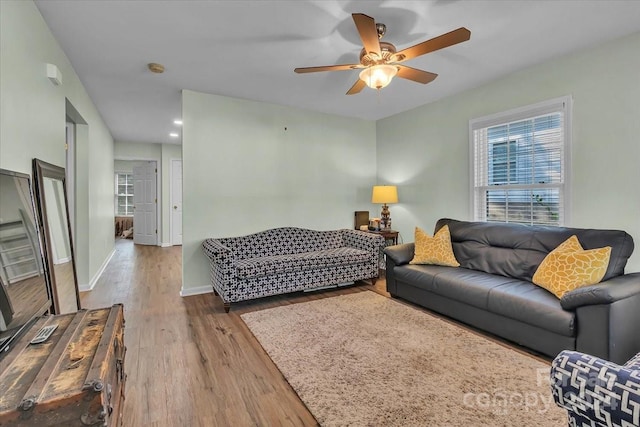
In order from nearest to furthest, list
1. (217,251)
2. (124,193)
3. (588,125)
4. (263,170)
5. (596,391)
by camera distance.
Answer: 1. (596,391)
2. (588,125)
3. (217,251)
4. (263,170)
5. (124,193)

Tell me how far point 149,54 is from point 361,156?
11.0 feet

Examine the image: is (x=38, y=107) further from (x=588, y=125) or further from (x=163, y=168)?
(x=163, y=168)

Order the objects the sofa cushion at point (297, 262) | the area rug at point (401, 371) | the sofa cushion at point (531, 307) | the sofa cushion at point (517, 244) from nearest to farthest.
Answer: the area rug at point (401, 371), the sofa cushion at point (531, 307), the sofa cushion at point (517, 244), the sofa cushion at point (297, 262)

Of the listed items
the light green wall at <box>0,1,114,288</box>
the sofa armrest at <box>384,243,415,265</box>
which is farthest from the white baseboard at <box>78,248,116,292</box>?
the sofa armrest at <box>384,243,415,265</box>

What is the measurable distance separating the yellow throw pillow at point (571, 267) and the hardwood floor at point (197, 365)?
1883 millimetres

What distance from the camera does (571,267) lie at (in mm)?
2482

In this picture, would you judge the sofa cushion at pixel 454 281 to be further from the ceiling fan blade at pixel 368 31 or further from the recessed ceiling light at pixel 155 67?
the recessed ceiling light at pixel 155 67

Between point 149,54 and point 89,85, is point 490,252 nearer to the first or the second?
point 149,54

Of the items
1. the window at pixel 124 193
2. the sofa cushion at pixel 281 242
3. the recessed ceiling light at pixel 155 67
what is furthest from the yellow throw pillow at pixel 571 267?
the window at pixel 124 193

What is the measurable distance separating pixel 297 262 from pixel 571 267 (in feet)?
8.36

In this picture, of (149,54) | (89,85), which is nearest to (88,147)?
(89,85)

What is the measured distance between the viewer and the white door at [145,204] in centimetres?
805

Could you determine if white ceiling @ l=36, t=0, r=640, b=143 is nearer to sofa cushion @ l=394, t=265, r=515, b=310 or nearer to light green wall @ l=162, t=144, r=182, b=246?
sofa cushion @ l=394, t=265, r=515, b=310

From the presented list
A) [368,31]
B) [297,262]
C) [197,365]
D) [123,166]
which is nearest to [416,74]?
[368,31]
